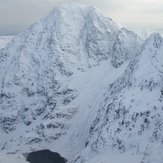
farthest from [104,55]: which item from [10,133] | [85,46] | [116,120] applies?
[116,120]

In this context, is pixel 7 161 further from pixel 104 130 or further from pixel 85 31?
pixel 85 31

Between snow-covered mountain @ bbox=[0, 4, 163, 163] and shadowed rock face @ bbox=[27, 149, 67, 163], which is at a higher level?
snow-covered mountain @ bbox=[0, 4, 163, 163]

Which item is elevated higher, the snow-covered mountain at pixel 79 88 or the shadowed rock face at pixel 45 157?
the snow-covered mountain at pixel 79 88

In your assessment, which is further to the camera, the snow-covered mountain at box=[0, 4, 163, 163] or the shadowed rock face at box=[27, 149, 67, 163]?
the shadowed rock face at box=[27, 149, 67, 163]

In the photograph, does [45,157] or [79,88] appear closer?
[45,157]
